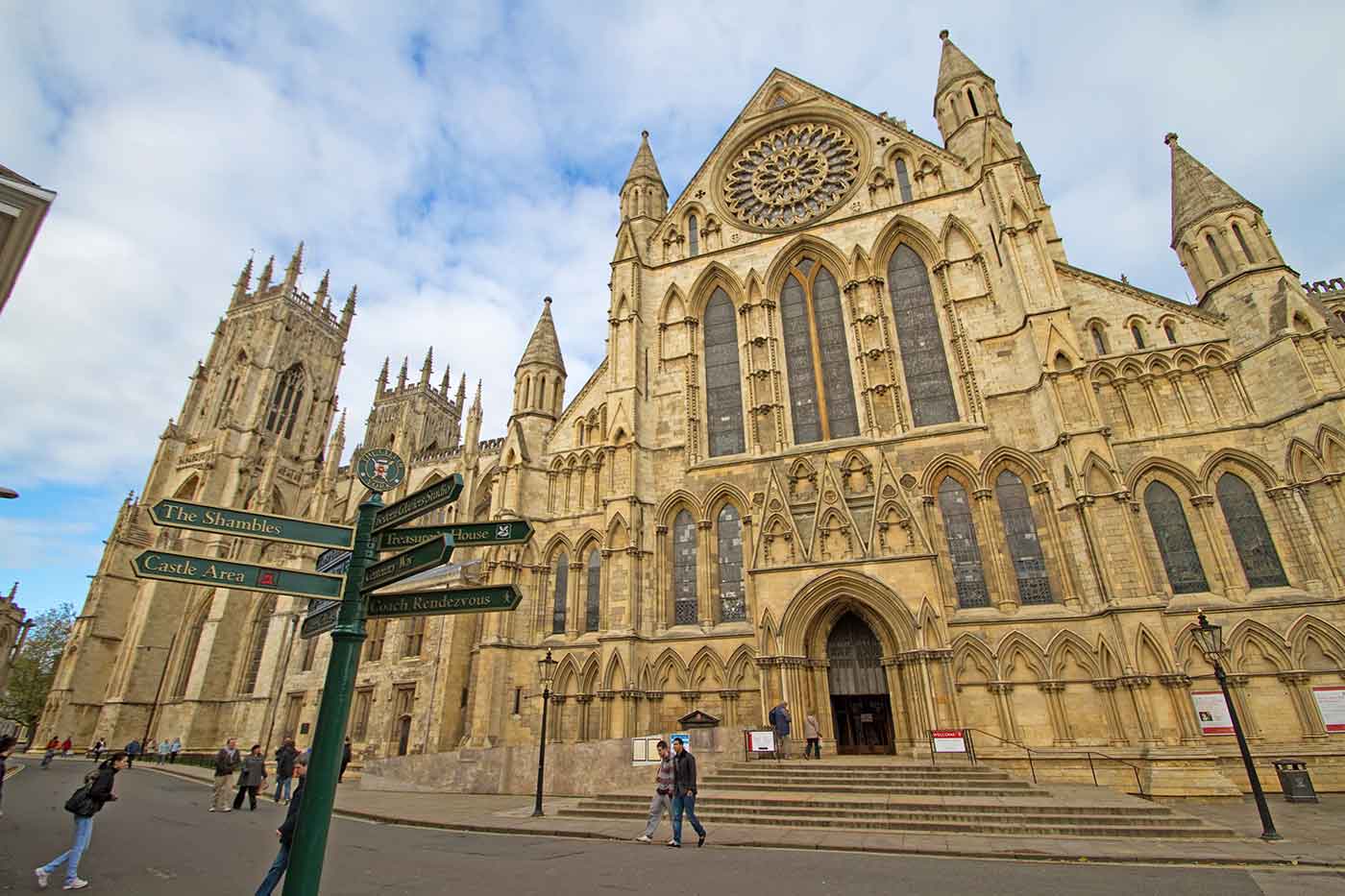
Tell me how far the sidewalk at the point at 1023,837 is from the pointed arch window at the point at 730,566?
669 centimetres

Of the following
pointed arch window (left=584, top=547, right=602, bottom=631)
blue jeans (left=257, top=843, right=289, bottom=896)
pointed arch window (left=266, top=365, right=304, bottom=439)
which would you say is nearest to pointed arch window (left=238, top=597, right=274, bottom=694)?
pointed arch window (left=266, top=365, right=304, bottom=439)

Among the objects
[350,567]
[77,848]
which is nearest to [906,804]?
[350,567]

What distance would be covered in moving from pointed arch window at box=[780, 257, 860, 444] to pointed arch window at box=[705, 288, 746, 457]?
1.77m

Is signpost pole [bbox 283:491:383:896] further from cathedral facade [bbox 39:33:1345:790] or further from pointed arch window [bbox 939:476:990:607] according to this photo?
pointed arch window [bbox 939:476:990:607]

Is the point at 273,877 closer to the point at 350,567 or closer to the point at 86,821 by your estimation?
the point at 350,567

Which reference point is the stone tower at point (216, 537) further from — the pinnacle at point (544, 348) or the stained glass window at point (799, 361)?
the stained glass window at point (799, 361)

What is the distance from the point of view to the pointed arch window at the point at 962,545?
16.8 m

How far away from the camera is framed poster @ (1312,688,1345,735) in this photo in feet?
44.1

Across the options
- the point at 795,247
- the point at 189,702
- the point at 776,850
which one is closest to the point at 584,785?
the point at 776,850

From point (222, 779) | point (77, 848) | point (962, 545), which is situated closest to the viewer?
point (77, 848)

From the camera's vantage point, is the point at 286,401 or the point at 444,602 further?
the point at 286,401

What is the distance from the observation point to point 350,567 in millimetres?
4617

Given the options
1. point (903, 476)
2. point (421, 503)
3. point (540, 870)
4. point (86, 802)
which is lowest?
point (540, 870)

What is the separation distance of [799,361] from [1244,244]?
476 inches
